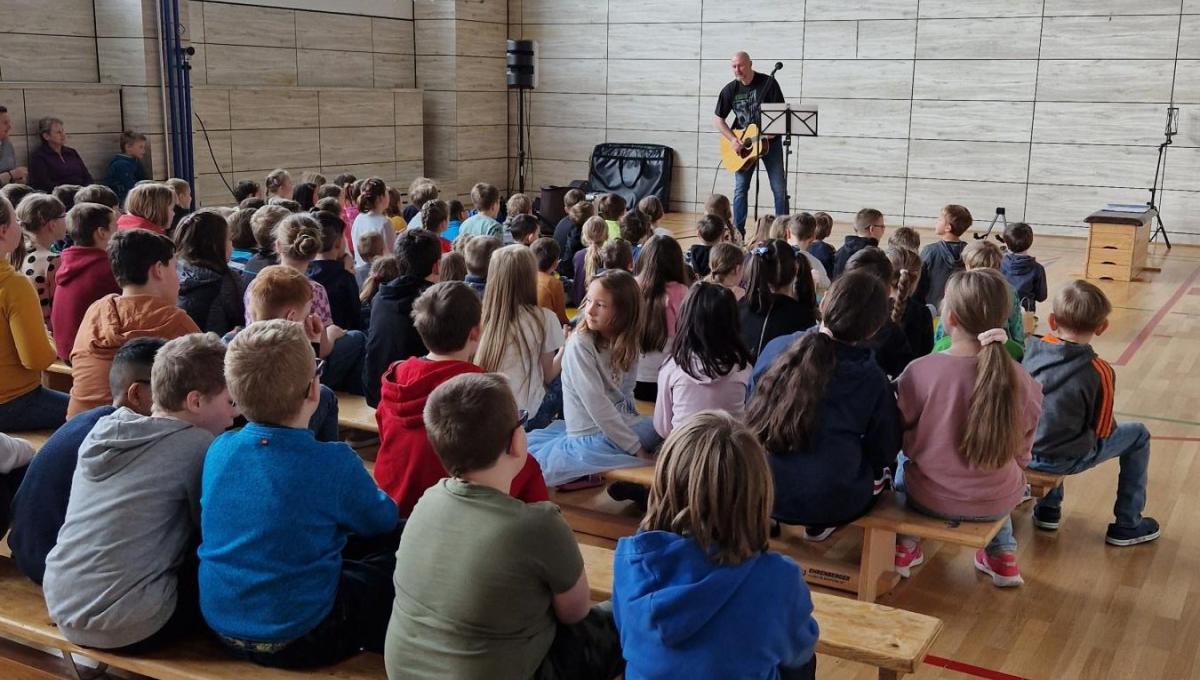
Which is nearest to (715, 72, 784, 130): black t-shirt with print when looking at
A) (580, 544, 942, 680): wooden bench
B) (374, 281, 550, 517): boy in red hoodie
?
(374, 281, 550, 517): boy in red hoodie

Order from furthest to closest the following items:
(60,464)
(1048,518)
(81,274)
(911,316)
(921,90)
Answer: (921,90) < (911,316) < (81,274) < (1048,518) < (60,464)

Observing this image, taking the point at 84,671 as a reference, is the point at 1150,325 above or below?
above

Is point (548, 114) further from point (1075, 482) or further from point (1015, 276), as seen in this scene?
point (1075, 482)

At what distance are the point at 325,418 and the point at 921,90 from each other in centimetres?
948

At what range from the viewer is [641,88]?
1287cm

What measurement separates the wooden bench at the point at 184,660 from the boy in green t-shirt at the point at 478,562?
10.0 inches

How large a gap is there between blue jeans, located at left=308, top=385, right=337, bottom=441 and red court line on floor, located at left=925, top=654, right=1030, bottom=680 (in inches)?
71.1

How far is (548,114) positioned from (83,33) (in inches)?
221

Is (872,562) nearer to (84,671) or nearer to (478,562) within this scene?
(478,562)

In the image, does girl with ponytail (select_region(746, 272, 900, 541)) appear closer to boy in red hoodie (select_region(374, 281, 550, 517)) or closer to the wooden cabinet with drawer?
boy in red hoodie (select_region(374, 281, 550, 517))

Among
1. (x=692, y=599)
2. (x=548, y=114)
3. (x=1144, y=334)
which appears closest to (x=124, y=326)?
(x=692, y=599)

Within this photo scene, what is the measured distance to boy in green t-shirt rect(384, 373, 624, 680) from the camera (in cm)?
195

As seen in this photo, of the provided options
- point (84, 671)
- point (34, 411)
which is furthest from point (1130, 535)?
point (34, 411)

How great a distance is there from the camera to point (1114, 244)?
858 cm
